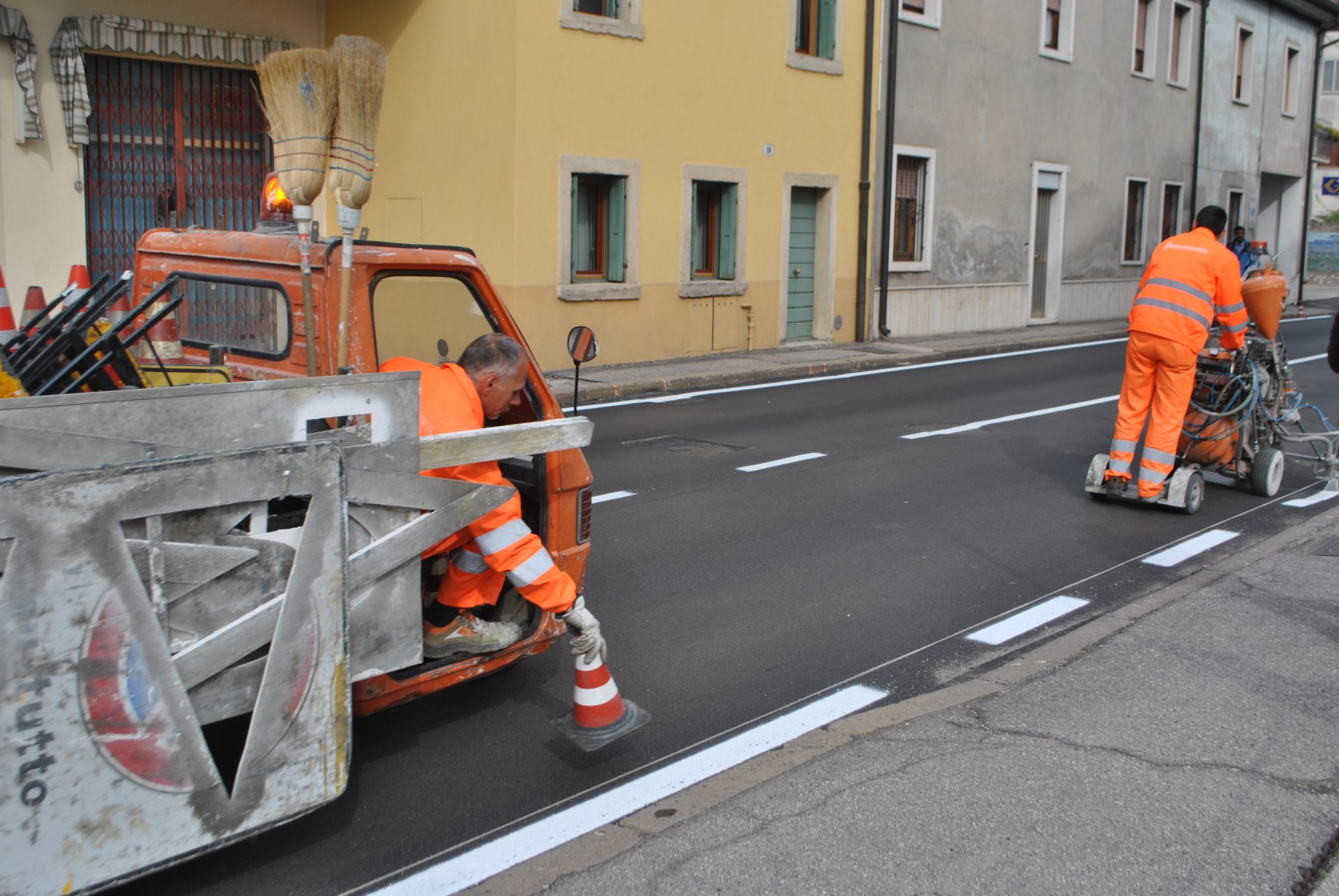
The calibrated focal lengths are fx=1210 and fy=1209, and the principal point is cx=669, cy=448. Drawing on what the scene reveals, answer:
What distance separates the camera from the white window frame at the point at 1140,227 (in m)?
27.7

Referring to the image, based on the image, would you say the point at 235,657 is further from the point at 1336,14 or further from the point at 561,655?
the point at 1336,14

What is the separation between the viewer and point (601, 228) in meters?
16.4

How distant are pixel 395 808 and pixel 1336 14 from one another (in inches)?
1584

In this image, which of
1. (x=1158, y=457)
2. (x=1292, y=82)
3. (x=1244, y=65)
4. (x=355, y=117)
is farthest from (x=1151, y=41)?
(x=355, y=117)

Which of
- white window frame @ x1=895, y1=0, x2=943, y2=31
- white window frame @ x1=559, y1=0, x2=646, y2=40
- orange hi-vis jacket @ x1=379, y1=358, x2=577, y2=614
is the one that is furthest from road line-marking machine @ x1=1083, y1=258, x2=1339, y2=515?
white window frame @ x1=895, y1=0, x2=943, y2=31

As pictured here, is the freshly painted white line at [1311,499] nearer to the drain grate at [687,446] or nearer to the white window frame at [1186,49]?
the drain grate at [687,446]

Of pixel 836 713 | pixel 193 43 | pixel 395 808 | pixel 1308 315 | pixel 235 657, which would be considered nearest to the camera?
pixel 235 657

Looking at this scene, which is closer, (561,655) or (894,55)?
(561,655)

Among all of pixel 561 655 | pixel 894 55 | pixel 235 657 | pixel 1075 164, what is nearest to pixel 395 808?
pixel 235 657

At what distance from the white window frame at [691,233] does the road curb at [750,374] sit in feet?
3.29

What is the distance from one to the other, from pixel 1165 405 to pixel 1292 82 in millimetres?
33184

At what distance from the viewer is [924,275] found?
21.7 metres

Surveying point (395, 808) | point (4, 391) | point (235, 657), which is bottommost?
point (395, 808)

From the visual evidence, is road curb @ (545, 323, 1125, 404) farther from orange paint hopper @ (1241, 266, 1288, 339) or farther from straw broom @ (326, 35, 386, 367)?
straw broom @ (326, 35, 386, 367)
